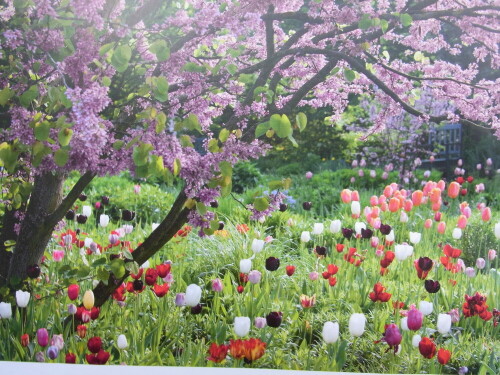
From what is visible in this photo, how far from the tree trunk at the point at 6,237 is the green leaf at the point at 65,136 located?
33.1 inches

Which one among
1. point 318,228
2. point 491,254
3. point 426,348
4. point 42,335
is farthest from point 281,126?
point 491,254

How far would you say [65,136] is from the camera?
1321mm

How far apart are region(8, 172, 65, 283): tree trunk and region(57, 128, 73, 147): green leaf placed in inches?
24.4

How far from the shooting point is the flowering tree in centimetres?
145

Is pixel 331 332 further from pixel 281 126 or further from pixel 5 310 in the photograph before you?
pixel 5 310

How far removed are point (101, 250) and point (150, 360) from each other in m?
0.63

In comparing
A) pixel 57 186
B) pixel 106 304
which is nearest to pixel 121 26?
pixel 57 186

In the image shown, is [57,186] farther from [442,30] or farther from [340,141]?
[442,30]

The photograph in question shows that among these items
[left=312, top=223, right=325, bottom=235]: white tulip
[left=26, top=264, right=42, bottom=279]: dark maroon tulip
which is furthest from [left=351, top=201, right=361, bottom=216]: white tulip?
[left=26, top=264, right=42, bottom=279]: dark maroon tulip

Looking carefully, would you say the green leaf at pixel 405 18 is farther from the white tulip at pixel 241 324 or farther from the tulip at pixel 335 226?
the white tulip at pixel 241 324

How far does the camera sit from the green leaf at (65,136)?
131 cm

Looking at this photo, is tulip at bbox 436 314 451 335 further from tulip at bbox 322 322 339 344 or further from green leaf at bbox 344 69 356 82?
green leaf at bbox 344 69 356 82

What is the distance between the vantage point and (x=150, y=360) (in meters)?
1.85

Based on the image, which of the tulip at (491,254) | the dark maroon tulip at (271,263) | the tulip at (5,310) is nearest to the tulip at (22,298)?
the tulip at (5,310)
